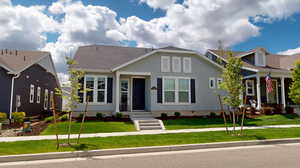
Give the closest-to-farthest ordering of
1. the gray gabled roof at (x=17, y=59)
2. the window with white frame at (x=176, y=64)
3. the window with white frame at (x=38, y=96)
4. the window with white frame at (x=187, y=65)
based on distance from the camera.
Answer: the gray gabled roof at (x=17, y=59) → the window with white frame at (x=176, y=64) → the window with white frame at (x=187, y=65) → the window with white frame at (x=38, y=96)

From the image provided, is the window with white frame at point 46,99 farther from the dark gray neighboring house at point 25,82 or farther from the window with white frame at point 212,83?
the window with white frame at point 212,83

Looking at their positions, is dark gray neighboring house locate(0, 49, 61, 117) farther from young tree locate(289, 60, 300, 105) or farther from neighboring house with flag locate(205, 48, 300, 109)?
young tree locate(289, 60, 300, 105)

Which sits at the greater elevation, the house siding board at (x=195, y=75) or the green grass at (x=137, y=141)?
the house siding board at (x=195, y=75)

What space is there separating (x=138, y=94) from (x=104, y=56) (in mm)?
4397

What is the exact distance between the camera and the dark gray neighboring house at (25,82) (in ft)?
49.1

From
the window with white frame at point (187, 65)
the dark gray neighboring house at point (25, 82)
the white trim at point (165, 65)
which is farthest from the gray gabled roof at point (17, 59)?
the window with white frame at point (187, 65)

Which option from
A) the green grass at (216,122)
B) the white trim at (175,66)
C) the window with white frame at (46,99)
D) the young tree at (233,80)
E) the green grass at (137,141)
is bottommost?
the green grass at (137,141)

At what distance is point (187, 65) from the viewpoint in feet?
57.8

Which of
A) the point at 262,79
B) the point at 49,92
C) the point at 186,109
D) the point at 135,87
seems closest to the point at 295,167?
the point at 186,109

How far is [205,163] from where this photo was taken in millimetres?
6305

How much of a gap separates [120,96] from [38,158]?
10107 millimetres

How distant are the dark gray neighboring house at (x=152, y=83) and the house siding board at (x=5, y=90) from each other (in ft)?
14.9

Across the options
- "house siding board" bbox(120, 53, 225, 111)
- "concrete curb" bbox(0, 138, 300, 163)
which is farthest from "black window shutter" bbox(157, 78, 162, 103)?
"concrete curb" bbox(0, 138, 300, 163)

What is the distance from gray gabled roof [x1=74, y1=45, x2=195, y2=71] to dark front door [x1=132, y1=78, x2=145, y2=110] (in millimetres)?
2057
